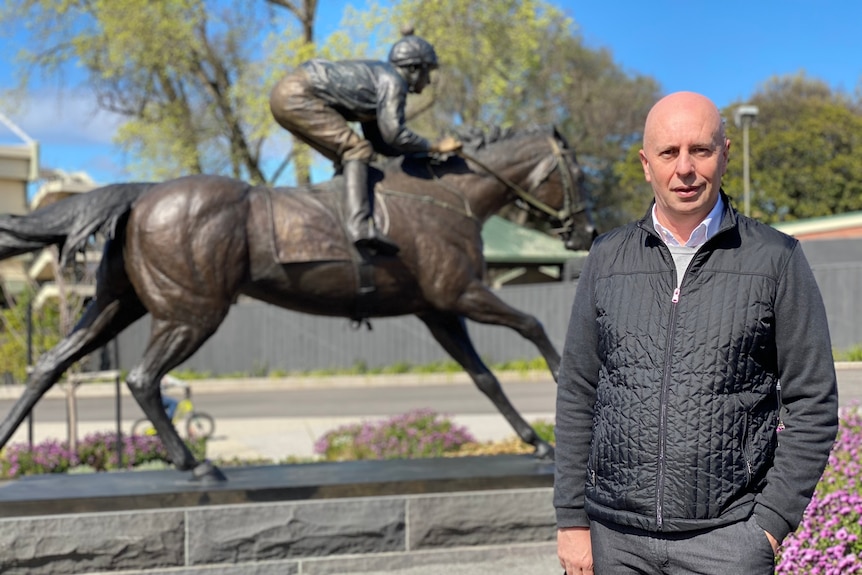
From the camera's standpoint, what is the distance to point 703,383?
77.7 inches

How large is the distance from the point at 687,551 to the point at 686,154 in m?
0.93

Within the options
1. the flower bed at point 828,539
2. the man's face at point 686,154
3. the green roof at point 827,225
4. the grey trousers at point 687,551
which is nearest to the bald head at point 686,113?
the man's face at point 686,154

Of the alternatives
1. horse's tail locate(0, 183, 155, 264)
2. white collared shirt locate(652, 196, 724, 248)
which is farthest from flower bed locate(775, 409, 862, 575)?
horse's tail locate(0, 183, 155, 264)

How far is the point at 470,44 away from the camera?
2498 centimetres

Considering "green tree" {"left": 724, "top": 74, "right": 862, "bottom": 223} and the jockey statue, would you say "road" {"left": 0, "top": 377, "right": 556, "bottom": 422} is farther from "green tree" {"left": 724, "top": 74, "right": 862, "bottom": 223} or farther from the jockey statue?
"green tree" {"left": 724, "top": 74, "right": 862, "bottom": 223}

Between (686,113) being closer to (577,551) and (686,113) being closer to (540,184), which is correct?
(577,551)

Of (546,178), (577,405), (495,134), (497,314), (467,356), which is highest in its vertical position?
(495,134)

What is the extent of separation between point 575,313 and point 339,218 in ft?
10.0

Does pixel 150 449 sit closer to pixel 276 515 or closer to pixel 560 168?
pixel 276 515

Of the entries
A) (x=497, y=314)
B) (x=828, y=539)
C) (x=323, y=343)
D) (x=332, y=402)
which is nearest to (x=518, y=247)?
(x=323, y=343)

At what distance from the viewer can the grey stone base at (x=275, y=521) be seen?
4359 millimetres

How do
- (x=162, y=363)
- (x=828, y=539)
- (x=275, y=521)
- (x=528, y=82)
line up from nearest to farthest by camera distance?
(x=828, y=539) → (x=275, y=521) → (x=162, y=363) → (x=528, y=82)

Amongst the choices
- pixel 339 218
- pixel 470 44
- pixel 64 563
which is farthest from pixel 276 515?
pixel 470 44

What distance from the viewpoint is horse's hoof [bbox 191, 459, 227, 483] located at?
4.75 metres
